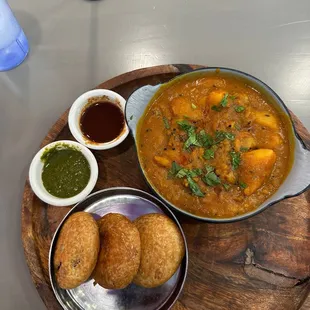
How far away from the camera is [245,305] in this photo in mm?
2506

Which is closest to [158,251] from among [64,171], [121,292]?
[121,292]

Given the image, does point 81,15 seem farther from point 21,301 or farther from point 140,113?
point 21,301

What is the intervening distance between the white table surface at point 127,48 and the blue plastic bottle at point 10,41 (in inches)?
2.8

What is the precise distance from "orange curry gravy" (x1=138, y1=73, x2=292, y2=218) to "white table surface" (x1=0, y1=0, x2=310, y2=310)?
768 millimetres

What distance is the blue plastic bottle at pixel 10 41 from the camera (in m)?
2.90

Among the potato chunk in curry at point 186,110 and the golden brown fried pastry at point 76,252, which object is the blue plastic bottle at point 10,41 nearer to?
the potato chunk in curry at point 186,110

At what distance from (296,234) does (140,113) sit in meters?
1.35

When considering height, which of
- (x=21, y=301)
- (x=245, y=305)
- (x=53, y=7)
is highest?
(x=53, y=7)

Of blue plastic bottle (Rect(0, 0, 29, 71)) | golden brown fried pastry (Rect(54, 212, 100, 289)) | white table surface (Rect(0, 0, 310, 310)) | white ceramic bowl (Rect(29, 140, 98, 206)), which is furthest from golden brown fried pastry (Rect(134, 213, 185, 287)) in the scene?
blue plastic bottle (Rect(0, 0, 29, 71))

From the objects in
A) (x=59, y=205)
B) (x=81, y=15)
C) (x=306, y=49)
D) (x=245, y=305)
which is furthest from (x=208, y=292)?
(x=81, y=15)

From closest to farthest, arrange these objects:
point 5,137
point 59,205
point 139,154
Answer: point 139,154 → point 59,205 → point 5,137

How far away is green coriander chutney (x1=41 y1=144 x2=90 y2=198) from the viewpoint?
2666mm

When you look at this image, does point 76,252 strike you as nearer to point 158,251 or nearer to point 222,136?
point 158,251

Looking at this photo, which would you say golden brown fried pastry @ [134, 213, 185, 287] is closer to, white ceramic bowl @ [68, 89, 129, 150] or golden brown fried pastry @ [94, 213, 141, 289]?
golden brown fried pastry @ [94, 213, 141, 289]
